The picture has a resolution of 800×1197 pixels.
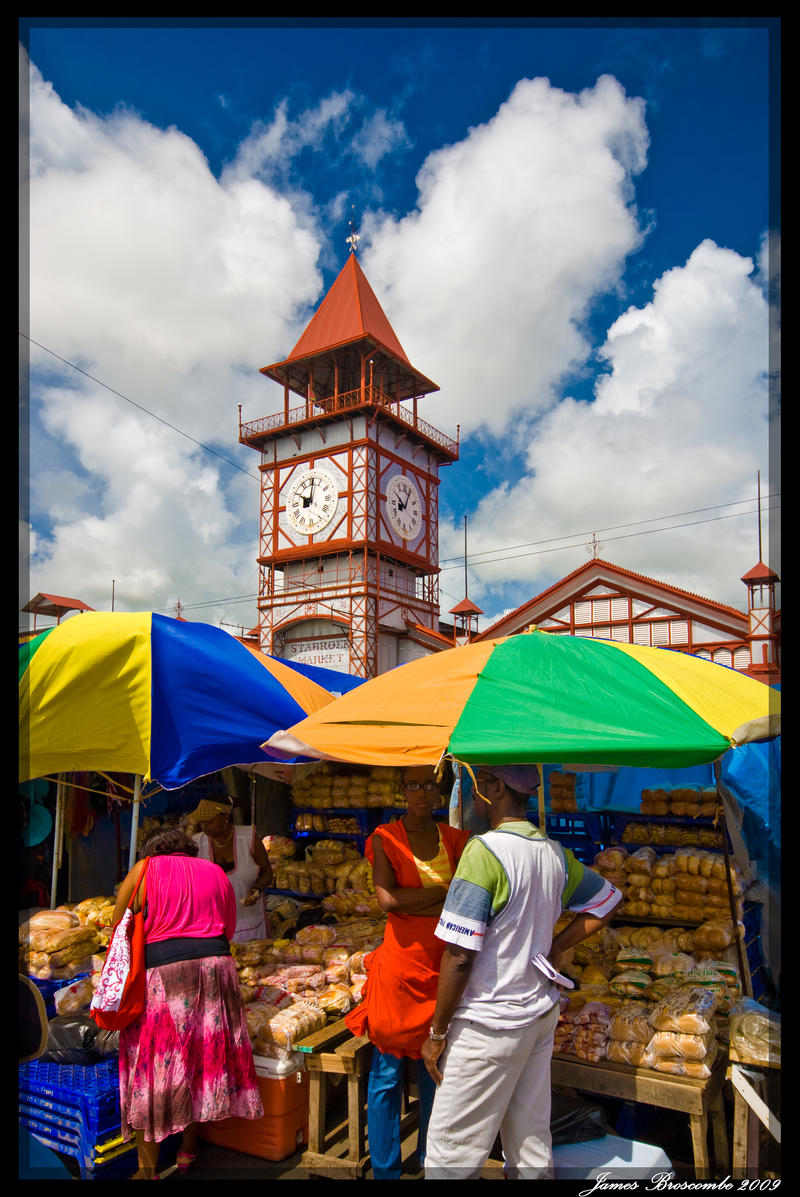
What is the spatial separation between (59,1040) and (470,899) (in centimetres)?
304

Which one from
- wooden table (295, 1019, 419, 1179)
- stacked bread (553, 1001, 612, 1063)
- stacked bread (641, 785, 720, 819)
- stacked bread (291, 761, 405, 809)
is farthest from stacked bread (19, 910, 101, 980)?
stacked bread (641, 785, 720, 819)

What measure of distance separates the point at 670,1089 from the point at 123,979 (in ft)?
8.95

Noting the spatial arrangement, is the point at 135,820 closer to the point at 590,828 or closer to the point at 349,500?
the point at 590,828

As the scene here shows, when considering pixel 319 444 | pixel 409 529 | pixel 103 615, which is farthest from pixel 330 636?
pixel 103 615

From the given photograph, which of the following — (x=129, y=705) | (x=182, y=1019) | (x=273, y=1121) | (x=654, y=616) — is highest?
(x=654, y=616)

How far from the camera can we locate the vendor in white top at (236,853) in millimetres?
5281

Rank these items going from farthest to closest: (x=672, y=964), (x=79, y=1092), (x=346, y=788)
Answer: (x=346, y=788) → (x=672, y=964) → (x=79, y=1092)

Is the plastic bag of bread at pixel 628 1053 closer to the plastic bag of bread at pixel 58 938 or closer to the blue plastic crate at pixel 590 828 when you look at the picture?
the blue plastic crate at pixel 590 828

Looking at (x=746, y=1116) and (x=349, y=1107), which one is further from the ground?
(x=746, y=1116)

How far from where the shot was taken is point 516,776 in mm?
3033

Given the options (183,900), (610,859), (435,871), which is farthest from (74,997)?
(610,859)

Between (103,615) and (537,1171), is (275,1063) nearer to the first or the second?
(537,1171)

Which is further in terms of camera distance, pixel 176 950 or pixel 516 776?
pixel 176 950
